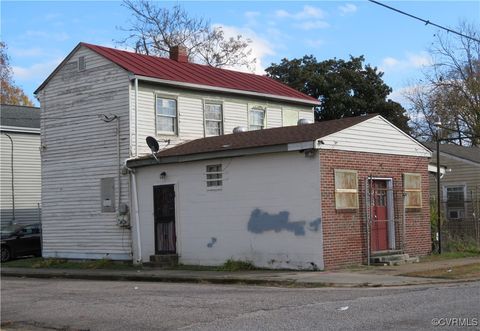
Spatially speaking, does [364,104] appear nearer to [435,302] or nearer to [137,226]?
[137,226]

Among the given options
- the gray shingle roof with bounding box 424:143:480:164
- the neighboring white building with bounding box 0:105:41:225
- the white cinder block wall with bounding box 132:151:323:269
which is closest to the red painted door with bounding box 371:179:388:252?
the white cinder block wall with bounding box 132:151:323:269

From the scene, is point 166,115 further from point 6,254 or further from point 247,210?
point 6,254

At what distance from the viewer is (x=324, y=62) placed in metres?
46.4

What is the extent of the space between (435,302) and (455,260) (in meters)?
8.30

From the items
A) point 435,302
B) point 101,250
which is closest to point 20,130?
point 101,250

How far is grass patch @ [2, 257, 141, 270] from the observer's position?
2050cm

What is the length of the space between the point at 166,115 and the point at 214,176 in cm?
445

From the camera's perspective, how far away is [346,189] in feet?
56.1

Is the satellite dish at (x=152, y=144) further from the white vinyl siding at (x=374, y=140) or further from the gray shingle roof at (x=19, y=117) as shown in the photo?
the gray shingle roof at (x=19, y=117)

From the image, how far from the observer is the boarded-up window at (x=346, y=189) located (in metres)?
16.8

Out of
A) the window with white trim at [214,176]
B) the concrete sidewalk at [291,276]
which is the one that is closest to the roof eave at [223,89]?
the window with white trim at [214,176]

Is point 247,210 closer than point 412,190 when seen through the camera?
Yes

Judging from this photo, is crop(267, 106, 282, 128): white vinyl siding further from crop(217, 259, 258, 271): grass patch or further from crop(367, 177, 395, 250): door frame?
crop(217, 259, 258, 271): grass patch

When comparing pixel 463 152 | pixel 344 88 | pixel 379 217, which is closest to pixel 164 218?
pixel 379 217
